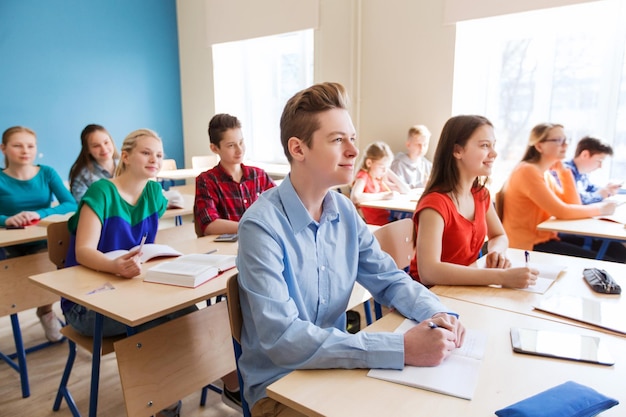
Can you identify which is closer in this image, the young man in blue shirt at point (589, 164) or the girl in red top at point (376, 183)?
the young man in blue shirt at point (589, 164)

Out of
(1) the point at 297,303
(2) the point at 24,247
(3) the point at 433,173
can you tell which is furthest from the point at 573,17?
(2) the point at 24,247

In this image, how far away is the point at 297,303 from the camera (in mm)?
1176

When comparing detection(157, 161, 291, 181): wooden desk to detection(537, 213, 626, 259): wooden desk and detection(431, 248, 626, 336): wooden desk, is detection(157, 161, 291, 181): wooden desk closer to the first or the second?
detection(537, 213, 626, 259): wooden desk

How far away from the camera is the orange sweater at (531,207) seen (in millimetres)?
2744

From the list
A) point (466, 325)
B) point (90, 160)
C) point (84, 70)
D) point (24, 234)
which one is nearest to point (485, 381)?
point (466, 325)

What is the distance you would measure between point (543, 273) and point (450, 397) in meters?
0.95

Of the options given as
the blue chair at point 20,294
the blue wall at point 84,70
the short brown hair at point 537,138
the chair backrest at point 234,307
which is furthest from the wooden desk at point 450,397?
the blue wall at point 84,70

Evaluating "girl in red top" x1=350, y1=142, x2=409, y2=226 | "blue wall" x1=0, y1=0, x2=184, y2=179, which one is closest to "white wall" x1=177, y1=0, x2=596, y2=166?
"girl in red top" x1=350, y1=142, x2=409, y2=226

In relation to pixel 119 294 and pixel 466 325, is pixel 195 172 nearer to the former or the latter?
pixel 119 294

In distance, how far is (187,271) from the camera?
1.62 meters

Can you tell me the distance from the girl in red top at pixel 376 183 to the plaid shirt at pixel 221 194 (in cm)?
117

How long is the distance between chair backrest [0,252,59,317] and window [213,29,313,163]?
375cm

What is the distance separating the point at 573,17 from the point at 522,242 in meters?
2.13

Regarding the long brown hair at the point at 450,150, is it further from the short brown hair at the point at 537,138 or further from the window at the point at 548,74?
the window at the point at 548,74
